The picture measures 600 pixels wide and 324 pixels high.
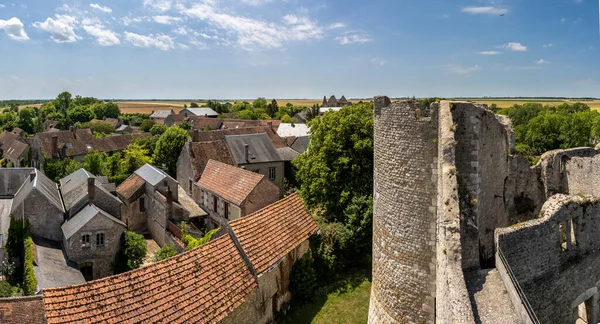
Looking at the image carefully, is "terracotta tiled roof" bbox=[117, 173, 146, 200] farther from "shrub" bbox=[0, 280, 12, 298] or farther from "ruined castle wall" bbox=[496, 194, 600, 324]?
"ruined castle wall" bbox=[496, 194, 600, 324]

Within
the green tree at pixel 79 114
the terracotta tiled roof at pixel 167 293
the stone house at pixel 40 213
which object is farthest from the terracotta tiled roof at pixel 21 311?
the green tree at pixel 79 114

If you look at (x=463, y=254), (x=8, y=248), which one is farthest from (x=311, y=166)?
(x=8, y=248)

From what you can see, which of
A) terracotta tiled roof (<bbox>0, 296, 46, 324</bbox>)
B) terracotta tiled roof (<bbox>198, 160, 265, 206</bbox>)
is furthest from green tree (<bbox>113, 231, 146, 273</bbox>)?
terracotta tiled roof (<bbox>0, 296, 46, 324</bbox>)

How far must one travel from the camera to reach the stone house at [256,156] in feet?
118

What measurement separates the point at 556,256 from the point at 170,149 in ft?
124

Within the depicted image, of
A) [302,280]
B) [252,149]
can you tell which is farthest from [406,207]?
[252,149]

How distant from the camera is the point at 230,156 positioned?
35.7 m

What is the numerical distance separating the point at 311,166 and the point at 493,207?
15498 mm

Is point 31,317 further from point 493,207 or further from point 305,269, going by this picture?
point 493,207

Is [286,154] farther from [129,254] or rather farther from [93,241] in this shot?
[93,241]

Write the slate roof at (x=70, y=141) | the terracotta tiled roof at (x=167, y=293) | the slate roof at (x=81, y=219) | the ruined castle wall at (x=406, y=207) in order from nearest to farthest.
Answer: the ruined castle wall at (x=406, y=207) < the terracotta tiled roof at (x=167, y=293) < the slate roof at (x=81, y=219) < the slate roof at (x=70, y=141)

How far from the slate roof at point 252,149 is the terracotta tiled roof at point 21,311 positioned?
23.1 metres

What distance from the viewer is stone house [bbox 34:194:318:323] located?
1030 centimetres

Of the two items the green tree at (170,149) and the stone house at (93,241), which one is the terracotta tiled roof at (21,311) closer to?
the stone house at (93,241)
